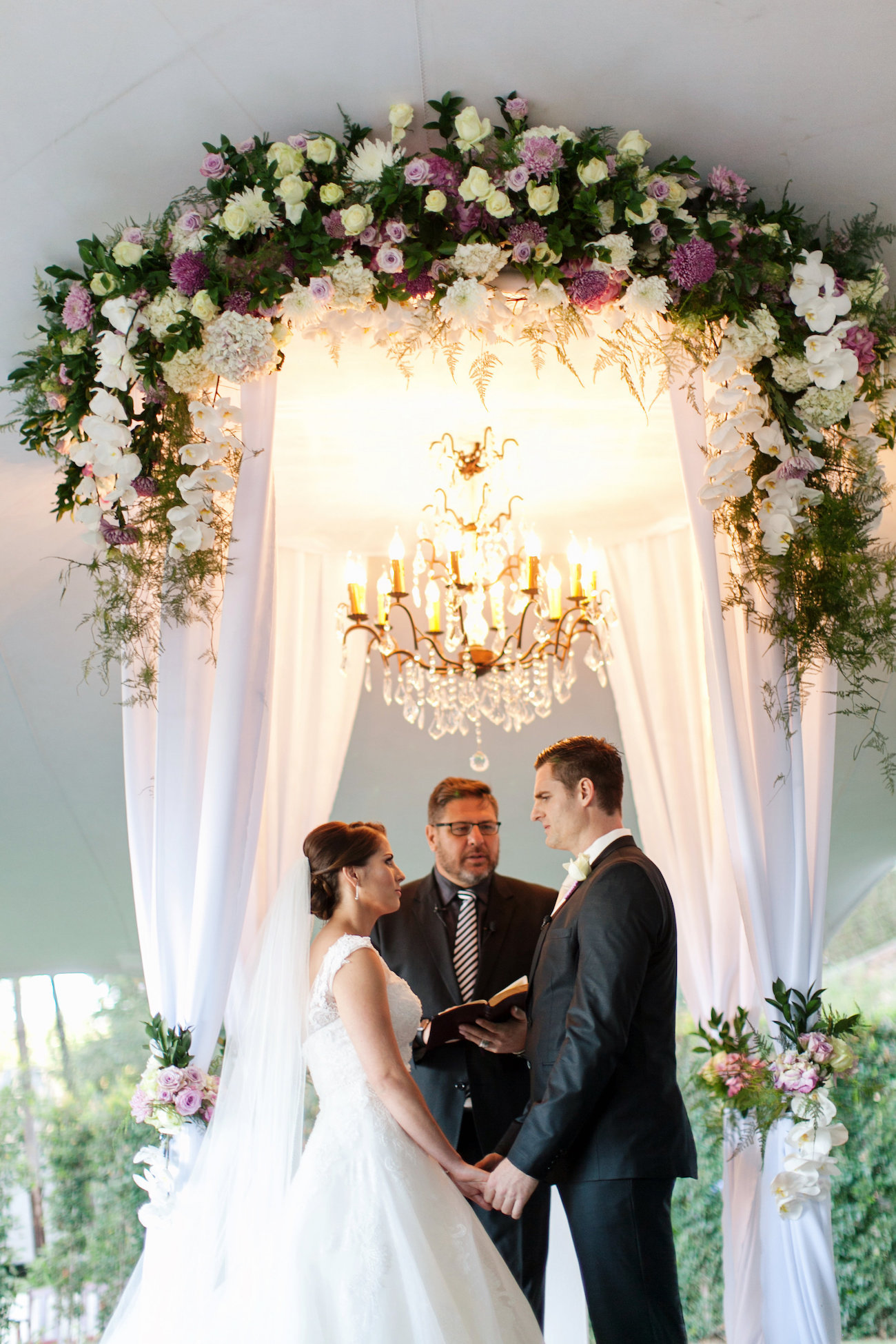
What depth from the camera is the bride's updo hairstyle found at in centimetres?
309

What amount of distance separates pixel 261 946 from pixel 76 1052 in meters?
2.80

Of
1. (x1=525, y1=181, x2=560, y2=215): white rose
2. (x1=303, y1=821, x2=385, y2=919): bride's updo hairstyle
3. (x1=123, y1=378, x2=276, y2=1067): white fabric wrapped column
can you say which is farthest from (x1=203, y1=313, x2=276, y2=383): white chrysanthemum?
(x1=303, y1=821, x2=385, y2=919): bride's updo hairstyle

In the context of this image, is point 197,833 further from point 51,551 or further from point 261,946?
point 51,551

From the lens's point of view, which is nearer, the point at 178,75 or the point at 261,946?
the point at 178,75

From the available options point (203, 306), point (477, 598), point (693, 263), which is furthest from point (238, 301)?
point (477, 598)

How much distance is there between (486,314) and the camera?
2.99 m

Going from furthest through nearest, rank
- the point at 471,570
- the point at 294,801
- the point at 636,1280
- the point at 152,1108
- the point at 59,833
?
the point at 59,833, the point at 294,801, the point at 471,570, the point at 152,1108, the point at 636,1280

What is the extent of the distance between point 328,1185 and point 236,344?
2101 mm

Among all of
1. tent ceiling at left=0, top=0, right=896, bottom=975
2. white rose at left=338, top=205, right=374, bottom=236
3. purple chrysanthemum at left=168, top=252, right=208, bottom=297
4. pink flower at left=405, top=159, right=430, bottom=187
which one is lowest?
purple chrysanthemum at left=168, top=252, right=208, bottom=297

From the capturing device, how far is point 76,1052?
5312mm

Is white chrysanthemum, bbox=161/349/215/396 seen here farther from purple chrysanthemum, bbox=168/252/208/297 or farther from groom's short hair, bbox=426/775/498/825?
groom's short hair, bbox=426/775/498/825

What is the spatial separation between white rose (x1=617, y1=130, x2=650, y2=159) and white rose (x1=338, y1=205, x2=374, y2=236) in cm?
67

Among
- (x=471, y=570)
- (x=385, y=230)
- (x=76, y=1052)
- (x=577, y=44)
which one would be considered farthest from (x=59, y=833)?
(x=577, y=44)

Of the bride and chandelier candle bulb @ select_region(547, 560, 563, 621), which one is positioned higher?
chandelier candle bulb @ select_region(547, 560, 563, 621)
